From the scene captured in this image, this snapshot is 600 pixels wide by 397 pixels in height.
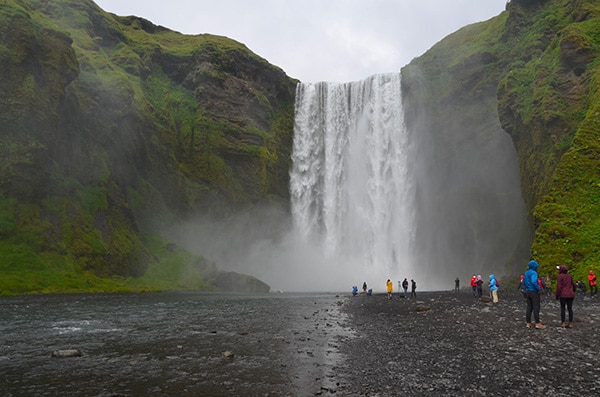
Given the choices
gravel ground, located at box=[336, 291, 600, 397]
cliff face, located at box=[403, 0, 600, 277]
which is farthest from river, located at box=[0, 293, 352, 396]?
cliff face, located at box=[403, 0, 600, 277]

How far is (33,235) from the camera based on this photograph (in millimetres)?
53594

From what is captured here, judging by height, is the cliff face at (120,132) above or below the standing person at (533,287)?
above

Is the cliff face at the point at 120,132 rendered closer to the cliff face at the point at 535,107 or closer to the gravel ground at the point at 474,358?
the cliff face at the point at 535,107

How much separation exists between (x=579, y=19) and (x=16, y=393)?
66.0m

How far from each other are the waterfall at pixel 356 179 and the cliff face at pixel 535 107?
5638 mm

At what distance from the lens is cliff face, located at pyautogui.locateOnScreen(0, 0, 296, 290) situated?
57.0 m

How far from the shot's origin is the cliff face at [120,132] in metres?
57.0

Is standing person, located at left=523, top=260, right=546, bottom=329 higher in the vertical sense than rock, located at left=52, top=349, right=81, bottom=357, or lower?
higher

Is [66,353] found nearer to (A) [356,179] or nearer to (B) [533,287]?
(B) [533,287]

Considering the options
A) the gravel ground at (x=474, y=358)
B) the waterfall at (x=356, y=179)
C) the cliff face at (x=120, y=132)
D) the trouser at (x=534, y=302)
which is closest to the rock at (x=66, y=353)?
the gravel ground at (x=474, y=358)

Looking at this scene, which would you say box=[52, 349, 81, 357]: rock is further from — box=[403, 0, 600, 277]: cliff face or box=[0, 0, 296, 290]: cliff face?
box=[0, 0, 296, 290]: cliff face

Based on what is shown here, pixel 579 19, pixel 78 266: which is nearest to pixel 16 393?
pixel 78 266

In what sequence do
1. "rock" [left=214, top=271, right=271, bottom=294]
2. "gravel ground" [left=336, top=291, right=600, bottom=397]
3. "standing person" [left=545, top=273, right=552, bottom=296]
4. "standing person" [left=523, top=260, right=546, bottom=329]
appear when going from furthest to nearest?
1. "rock" [left=214, top=271, right=271, bottom=294]
2. "standing person" [left=545, top=273, right=552, bottom=296]
3. "standing person" [left=523, top=260, right=546, bottom=329]
4. "gravel ground" [left=336, top=291, right=600, bottom=397]

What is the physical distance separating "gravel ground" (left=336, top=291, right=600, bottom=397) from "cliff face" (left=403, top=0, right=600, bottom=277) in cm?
1797
